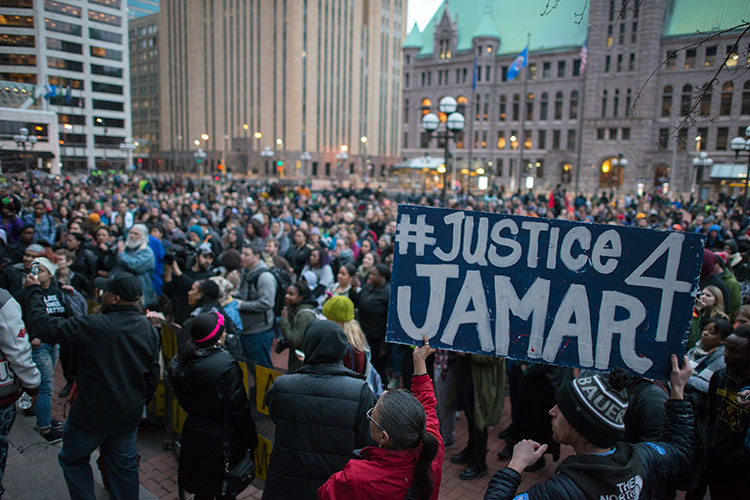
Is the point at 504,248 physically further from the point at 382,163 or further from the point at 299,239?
the point at 382,163

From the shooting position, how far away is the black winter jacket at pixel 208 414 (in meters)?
3.41

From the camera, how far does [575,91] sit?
5928cm

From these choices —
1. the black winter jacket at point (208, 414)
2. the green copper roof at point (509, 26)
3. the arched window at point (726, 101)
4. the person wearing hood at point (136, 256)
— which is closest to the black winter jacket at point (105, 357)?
the black winter jacket at point (208, 414)

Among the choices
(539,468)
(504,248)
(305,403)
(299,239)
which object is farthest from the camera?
(299,239)

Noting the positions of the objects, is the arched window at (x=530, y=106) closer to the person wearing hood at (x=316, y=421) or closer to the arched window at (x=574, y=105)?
the arched window at (x=574, y=105)

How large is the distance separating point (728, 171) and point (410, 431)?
53808mm

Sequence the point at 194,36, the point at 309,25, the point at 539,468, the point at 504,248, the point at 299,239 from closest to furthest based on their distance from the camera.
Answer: the point at 504,248 → the point at 539,468 → the point at 299,239 → the point at 309,25 → the point at 194,36

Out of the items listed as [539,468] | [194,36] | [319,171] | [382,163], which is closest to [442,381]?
[539,468]

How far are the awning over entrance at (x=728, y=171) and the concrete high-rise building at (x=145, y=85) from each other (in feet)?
319

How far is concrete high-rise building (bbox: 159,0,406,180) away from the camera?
77.0 m

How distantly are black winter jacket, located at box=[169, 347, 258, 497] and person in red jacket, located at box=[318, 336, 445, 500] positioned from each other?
54.4 inches

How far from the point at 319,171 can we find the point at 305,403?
260ft

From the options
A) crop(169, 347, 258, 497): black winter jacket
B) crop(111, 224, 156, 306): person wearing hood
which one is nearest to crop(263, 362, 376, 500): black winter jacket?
crop(169, 347, 258, 497): black winter jacket

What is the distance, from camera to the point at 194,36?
88.8m
